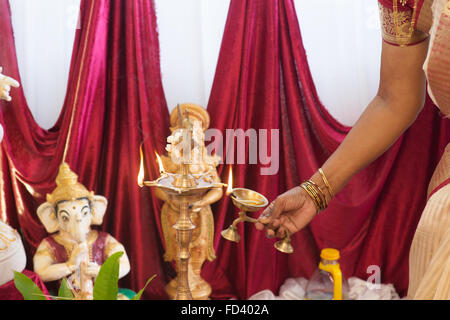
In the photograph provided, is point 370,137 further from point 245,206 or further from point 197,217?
point 197,217

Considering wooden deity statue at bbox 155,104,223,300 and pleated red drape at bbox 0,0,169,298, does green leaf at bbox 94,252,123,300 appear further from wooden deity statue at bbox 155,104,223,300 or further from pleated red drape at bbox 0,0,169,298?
pleated red drape at bbox 0,0,169,298

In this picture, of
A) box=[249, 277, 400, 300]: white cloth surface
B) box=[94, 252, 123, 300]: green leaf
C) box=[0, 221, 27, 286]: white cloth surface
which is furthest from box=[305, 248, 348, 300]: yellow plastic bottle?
box=[94, 252, 123, 300]: green leaf

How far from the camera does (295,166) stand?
5.62 feet

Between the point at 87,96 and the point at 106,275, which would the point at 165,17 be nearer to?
the point at 87,96

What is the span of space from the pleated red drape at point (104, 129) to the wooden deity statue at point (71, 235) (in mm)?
134

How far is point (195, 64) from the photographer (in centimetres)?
167

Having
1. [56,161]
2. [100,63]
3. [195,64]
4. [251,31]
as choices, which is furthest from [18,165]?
[251,31]

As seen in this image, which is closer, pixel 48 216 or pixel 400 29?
pixel 400 29

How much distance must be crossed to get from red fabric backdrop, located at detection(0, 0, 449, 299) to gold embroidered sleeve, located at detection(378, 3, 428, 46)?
0.72m

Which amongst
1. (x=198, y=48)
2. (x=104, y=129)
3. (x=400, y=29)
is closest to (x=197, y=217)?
(x=104, y=129)

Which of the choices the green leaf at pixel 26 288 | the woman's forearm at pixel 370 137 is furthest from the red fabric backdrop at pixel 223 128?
the green leaf at pixel 26 288

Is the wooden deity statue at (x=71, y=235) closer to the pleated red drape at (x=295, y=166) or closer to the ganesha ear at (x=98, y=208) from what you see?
the ganesha ear at (x=98, y=208)

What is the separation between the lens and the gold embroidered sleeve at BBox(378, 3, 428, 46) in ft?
2.90

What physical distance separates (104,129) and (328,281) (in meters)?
0.97
